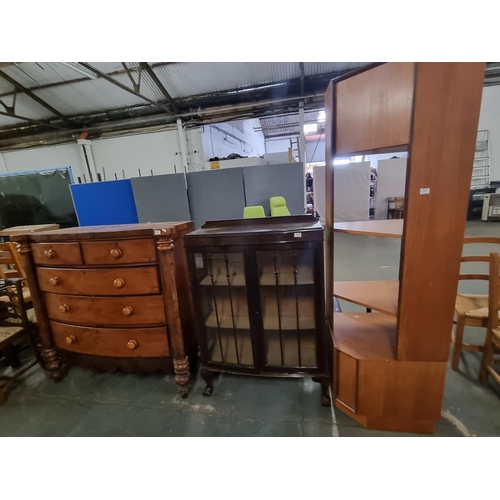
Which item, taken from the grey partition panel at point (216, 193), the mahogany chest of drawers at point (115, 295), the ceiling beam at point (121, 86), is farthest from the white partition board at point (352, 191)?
the mahogany chest of drawers at point (115, 295)

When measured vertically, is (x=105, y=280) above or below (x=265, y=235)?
below

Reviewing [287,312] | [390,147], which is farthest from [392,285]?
[390,147]

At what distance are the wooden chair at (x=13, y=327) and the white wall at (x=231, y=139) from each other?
523 centimetres

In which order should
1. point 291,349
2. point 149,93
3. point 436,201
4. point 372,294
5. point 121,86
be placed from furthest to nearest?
point 149,93
point 121,86
point 291,349
point 372,294
point 436,201

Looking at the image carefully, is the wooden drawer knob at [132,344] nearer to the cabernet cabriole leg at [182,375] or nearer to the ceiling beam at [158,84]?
the cabernet cabriole leg at [182,375]

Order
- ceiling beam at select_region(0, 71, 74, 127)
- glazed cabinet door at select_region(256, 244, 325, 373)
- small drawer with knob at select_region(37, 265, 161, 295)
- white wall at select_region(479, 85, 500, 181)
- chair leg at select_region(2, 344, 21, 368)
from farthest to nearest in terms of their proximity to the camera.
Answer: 1. white wall at select_region(479, 85, 500, 181)
2. ceiling beam at select_region(0, 71, 74, 127)
3. chair leg at select_region(2, 344, 21, 368)
4. small drawer with knob at select_region(37, 265, 161, 295)
5. glazed cabinet door at select_region(256, 244, 325, 373)

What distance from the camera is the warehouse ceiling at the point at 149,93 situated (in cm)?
461

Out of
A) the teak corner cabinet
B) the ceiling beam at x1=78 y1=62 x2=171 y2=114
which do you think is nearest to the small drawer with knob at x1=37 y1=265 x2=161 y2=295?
the teak corner cabinet

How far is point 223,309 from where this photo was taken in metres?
1.50

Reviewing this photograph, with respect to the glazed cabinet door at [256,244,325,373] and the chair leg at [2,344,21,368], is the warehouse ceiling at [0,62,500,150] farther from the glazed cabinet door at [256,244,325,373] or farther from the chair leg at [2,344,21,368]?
the glazed cabinet door at [256,244,325,373]

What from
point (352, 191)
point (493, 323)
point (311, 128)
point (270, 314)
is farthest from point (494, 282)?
point (311, 128)

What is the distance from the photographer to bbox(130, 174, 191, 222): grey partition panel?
4.05 meters

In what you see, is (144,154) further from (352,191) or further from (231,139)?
(352,191)

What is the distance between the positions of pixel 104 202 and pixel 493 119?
31.0 ft
